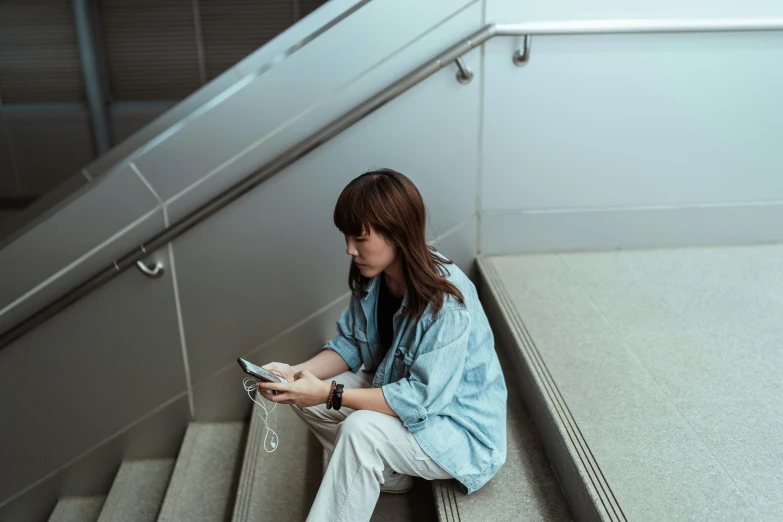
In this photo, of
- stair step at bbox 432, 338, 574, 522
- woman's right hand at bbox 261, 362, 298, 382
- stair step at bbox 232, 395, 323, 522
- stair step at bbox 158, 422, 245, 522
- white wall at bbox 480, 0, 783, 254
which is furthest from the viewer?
white wall at bbox 480, 0, 783, 254

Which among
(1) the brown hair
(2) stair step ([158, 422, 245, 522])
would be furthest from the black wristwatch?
(2) stair step ([158, 422, 245, 522])

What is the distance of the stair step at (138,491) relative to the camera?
8.88 feet

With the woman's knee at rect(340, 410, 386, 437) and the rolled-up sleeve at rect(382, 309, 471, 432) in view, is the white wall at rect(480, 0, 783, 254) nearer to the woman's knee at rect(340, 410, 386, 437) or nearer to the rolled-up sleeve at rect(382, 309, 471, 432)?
the rolled-up sleeve at rect(382, 309, 471, 432)

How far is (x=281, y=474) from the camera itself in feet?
7.77

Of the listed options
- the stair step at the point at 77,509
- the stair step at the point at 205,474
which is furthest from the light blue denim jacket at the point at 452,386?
the stair step at the point at 77,509

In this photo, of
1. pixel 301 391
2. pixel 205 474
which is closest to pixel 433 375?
pixel 301 391

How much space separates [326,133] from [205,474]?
4.45 ft

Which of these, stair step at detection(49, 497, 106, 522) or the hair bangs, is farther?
stair step at detection(49, 497, 106, 522)

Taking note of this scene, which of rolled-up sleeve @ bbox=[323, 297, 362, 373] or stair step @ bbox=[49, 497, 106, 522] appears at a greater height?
rolled-up sleeve @ bbox=[323, 297, 362, 373]

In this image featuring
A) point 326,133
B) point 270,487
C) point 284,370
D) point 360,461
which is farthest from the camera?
point 326,133

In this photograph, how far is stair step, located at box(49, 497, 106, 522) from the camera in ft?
9.57

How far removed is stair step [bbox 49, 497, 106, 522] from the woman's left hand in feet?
5.48

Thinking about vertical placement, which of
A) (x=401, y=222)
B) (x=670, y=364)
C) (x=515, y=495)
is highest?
(x=401, y=222)

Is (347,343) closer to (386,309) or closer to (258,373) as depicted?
(386,309)
